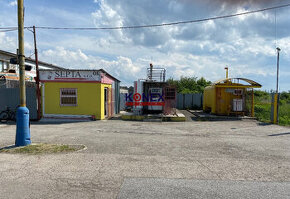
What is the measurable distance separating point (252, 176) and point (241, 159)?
137cm

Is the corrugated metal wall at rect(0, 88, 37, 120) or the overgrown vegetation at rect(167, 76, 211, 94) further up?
the overgrown vegetation at rect(167, 76, 211, 94)

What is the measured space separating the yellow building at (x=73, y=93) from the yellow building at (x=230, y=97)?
9500mm

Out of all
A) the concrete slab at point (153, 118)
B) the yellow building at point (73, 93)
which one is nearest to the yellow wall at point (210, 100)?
the concrete slab at point (153, 118)

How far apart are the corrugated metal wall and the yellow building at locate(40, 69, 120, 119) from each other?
0.61 m

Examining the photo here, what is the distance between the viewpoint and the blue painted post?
698 centimetres

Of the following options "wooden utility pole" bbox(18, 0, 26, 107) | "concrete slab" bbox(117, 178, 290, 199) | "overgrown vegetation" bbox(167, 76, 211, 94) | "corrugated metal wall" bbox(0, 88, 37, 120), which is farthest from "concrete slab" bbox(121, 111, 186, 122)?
"overgrown vegetation" bbox(167, 76, 211, 94)

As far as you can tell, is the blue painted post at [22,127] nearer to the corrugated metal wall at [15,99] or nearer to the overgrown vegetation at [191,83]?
the corrugated metal wall at [15,99]

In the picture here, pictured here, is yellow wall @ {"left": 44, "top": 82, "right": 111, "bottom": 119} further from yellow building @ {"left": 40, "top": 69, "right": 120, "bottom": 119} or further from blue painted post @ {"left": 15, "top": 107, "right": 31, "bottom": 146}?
blue painted post @ {"left": 15, "top": 107, "right": 31, "bottom": 146}

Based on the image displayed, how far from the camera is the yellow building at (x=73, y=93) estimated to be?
14.2 meters

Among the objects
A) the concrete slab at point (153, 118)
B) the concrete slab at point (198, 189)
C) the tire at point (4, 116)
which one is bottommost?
the concrete slab at point (198, 189)

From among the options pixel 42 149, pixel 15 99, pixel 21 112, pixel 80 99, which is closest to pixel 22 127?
pixel 21 112

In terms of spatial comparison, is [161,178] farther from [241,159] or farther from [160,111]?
[160,111]

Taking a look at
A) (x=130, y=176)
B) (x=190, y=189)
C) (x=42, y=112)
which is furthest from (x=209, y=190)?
(x=42, y=112)

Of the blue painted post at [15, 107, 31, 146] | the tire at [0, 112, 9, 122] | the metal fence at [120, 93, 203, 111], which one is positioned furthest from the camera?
the metal fence at [120, 93, 203, 111]
